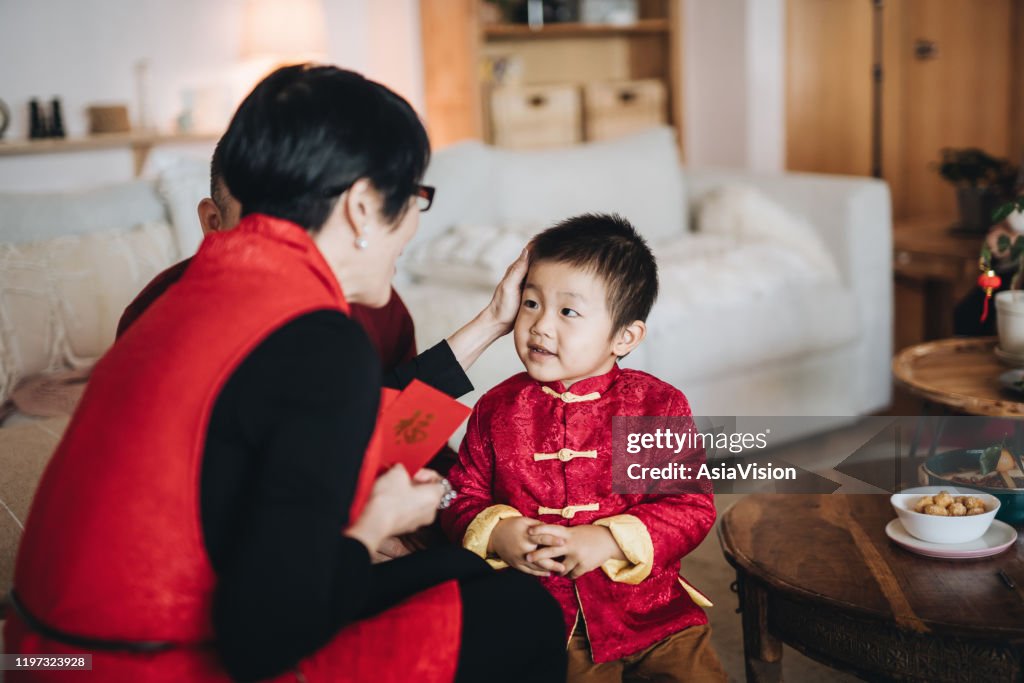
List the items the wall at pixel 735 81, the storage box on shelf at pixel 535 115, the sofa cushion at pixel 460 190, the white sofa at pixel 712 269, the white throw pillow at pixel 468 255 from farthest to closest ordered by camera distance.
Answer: the wall at pixel 735 81 → the storage box on shelf at pixel 535 115 → the sofa cushion at pixel 460 190 → the white sofa at pixel 712 269 → the white throw pillow at pixel 468 255

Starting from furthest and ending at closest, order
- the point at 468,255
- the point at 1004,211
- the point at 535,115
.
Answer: the point at 535,115
the point at 468,255
the point at 1004,211

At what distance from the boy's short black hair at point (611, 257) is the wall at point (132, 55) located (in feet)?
11.2

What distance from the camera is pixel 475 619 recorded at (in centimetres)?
98

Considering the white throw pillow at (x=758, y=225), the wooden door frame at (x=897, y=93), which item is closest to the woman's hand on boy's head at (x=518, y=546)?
the white throw pillow at (x=758, y=225)

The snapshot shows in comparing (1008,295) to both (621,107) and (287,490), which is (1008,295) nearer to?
(287,490)

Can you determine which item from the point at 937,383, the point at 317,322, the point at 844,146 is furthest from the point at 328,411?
the point at 844,146

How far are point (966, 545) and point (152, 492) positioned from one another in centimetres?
107

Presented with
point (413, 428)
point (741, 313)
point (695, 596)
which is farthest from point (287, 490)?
point (741, 313)

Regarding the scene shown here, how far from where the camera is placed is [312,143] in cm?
92

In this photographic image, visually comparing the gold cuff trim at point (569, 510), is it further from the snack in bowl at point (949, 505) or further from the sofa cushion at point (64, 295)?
the sofa cushion at point (64, 295)

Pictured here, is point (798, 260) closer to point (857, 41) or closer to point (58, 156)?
point (857, 41)

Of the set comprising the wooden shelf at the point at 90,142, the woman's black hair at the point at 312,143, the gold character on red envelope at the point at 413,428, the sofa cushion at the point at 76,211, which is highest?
the wooden shelf at the point at 90,142

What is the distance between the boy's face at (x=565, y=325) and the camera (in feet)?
4.42

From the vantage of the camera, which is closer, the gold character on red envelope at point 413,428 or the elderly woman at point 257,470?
the elderly woman at point 257,470
